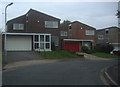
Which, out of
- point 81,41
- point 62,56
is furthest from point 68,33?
point 62,56

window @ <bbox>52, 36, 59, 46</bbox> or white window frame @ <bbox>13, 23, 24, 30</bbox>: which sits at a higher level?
white window frame @ <bbox>13, 23, 24, 30</bbox>

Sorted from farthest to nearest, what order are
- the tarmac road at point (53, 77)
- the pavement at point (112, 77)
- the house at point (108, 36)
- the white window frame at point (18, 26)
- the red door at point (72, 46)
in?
1. the house at point (108, 36)
2. the red door at point (72, 46)
3. the white window frame at point (18, 26)
4. the tarmac road at point (53, 77)
5. the pavement at point (112, 77)

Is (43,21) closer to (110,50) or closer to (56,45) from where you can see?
(56,45)

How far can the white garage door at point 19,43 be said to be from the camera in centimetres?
3284

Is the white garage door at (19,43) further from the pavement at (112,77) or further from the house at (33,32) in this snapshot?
the pavement at (112,77)

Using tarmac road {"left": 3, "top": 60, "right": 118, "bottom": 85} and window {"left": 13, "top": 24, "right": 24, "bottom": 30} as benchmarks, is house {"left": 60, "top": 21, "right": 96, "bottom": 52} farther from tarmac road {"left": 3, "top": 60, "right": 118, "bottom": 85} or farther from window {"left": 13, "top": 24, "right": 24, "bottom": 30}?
tarmac road {"left": 3, "top": 60, "right": 118, "bottom": 85}

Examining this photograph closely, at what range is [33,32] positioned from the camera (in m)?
33.8

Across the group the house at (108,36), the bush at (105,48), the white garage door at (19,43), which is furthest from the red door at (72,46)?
the house at (108,36)

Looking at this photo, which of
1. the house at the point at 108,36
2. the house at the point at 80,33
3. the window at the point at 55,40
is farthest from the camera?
the house at the point at 108,36

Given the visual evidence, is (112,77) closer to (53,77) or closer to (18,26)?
(53,77)

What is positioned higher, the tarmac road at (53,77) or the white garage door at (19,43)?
the white garage door at (19,43)

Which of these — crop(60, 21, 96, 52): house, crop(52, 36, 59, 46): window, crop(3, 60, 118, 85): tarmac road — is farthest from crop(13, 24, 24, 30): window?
crop(3, 60, 118, 85): tarmac road

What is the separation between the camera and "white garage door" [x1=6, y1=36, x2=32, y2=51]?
32.8m

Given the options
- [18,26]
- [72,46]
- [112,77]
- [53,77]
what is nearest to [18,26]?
[18,26]
